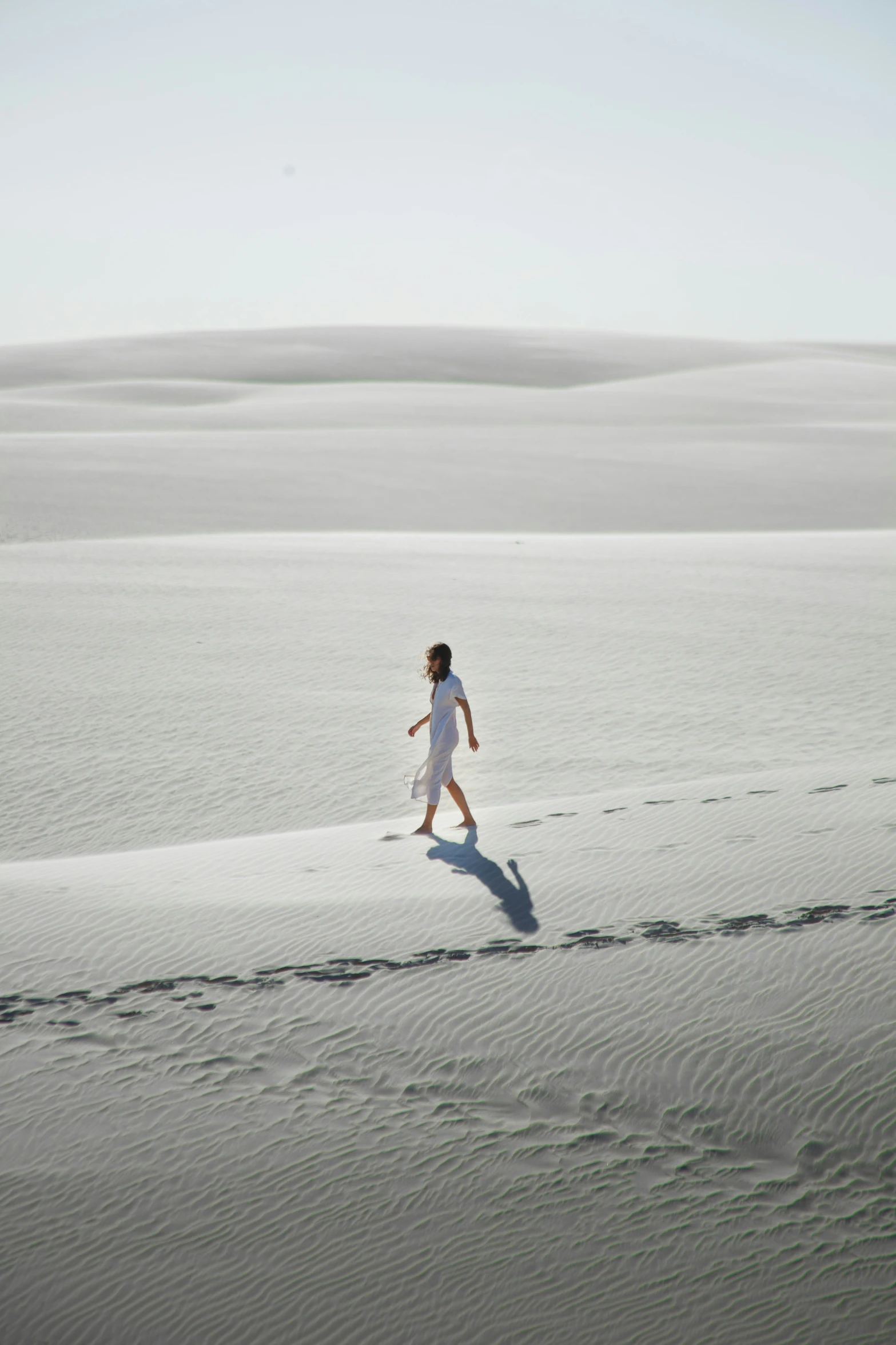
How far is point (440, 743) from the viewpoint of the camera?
737cm

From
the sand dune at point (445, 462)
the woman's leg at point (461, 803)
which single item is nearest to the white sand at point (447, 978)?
the woman's leg at point (461, 803)

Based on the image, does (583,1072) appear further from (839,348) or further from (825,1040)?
(839,348)

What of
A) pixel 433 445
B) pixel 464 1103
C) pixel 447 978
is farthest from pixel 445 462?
pixel 464 1103

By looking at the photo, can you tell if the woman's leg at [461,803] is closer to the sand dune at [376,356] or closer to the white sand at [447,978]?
the white sand at [447,978]

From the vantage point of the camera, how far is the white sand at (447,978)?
11.6ft

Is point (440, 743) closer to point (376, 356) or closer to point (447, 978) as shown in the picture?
point (447, 978)

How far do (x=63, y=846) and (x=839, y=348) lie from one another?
216ft

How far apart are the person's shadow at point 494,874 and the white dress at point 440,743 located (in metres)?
0.36

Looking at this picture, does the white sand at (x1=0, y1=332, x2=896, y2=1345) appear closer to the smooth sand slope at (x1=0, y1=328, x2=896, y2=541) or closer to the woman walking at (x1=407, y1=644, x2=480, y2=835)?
the woman walking at (x1=407, y1=644, x2=480, y2=835)

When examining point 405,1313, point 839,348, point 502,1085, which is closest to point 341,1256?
point 405,1313

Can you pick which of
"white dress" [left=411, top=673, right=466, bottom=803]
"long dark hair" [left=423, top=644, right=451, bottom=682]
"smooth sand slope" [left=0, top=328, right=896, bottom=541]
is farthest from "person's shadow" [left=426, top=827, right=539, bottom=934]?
"smooth sand slope" [left=0, top=328, right=896, bottom=541]

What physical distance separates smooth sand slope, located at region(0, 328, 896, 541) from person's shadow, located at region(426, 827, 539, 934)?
14.8 metres

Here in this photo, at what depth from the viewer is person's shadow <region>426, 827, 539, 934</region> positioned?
5578 mm

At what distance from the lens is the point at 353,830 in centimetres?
763
